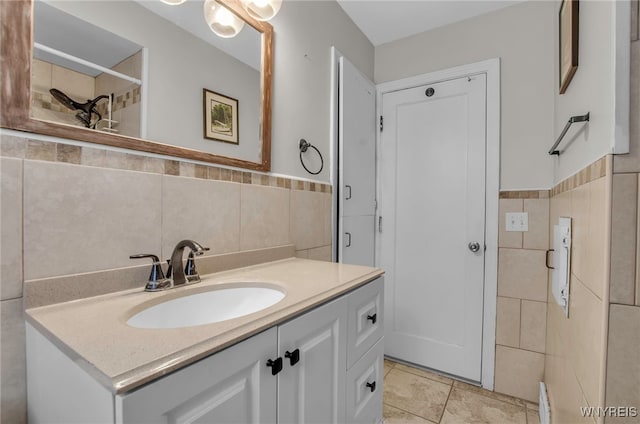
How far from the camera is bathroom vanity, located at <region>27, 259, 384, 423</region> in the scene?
1.51 feet

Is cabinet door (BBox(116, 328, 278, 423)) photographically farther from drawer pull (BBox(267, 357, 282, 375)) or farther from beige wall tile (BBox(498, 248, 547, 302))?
beige wall tile (BBox(498, 248, 547, 302))

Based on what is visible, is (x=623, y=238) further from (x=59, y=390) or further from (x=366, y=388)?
(x=59, y=390)

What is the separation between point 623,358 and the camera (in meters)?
0.66

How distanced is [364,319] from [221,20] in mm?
1239

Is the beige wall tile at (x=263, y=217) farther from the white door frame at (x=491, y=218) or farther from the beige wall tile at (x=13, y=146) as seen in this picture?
the white door frame at (x=491, y=218)

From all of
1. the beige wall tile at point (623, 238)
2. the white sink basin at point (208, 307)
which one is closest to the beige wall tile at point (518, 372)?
the beige wall tile at point (623, 238)

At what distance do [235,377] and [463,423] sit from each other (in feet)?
5.21

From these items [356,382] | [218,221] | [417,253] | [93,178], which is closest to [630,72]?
[356,382]

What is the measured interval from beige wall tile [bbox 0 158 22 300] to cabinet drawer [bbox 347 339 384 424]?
90 centimetres

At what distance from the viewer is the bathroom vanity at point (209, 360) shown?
18.1 inches

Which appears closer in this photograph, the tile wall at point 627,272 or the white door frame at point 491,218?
the tile wall at point 627,272

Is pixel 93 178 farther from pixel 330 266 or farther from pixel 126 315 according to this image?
pixel 330 266

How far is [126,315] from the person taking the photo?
69cm

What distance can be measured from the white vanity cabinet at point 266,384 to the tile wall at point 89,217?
97mm
